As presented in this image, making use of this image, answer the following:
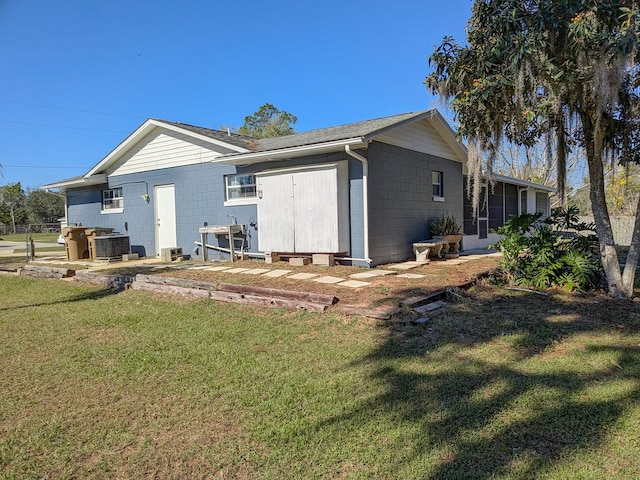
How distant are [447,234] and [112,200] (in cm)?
1098

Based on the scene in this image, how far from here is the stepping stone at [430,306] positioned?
200 inches

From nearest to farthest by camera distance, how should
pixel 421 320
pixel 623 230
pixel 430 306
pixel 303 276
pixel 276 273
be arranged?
pixel 421 320
pixel 430 306
pixel 303 276
pixel 276 273
pixel 623 230

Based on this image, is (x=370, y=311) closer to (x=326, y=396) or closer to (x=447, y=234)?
(x=326, y=396)

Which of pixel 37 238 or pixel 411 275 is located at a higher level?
pixel 37 238

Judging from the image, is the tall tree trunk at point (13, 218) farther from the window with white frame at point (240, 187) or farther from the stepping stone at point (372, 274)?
the stepping stone at point (372, 274)

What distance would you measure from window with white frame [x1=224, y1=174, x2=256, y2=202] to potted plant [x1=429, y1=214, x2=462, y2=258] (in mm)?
4862

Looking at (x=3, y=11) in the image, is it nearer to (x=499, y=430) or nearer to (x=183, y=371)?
(x=183, y=371)

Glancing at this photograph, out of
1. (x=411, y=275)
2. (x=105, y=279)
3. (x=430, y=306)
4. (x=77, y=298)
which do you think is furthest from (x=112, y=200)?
(x=430, y=306)

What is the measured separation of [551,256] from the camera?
6.60 m

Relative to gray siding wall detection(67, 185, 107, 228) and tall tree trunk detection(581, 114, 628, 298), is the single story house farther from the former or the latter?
tall tree trunk detection(581, 114, 628, 298)

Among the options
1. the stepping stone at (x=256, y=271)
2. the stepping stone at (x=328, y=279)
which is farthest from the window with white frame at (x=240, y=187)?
the stepping stone at (x=328, y=279)

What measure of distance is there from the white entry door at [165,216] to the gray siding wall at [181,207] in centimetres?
17

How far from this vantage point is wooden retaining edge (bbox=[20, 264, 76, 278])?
8875 mm

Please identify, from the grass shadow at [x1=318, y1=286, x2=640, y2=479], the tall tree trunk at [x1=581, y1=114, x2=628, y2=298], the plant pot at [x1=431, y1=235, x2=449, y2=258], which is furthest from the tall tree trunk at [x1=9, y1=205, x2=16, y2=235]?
the tall tree trunk at [x1=581, y1=114, x2=628, y2=298]
